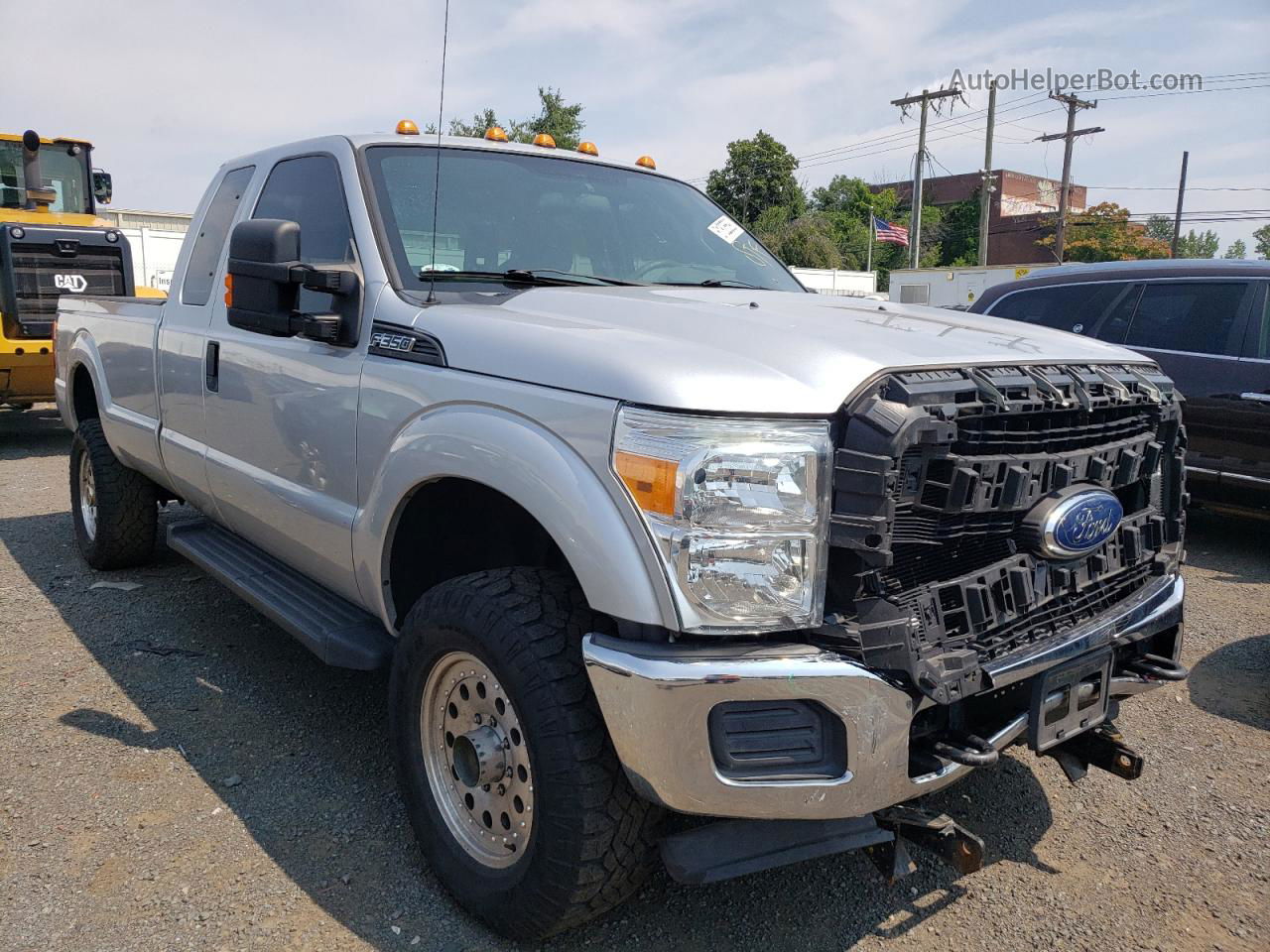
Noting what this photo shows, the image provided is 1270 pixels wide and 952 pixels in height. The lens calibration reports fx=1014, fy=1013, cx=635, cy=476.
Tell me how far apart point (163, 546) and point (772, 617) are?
16.7ft

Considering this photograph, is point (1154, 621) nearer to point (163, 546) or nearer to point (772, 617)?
point (772, 617)

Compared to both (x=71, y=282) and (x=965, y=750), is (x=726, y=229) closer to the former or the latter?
(x=965, y=750)

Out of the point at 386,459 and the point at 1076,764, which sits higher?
the point at 386,459

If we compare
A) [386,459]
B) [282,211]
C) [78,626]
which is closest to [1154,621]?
[386,459]

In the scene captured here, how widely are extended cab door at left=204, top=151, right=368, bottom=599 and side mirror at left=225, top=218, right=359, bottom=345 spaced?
102 millimetres

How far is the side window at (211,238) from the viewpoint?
4160 mm

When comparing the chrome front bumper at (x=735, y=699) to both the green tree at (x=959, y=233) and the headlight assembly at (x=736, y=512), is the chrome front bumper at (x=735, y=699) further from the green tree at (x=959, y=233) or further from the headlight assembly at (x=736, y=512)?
the green tree at (x=959, y=233)

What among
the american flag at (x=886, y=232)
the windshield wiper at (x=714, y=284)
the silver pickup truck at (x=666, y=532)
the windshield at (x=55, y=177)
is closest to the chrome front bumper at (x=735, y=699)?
the silver pickup truck at (x=666, y=532)

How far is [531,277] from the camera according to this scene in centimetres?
314

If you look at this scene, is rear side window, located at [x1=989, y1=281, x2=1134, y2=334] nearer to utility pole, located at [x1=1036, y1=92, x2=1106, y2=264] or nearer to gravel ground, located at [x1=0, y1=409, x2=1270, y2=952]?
gravel ground, located at [x1=0, y1=409, x2=1270, y2=952]

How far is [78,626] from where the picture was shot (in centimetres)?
468

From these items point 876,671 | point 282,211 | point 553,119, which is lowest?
point 876,671

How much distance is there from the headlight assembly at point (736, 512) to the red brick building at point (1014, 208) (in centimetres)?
5929

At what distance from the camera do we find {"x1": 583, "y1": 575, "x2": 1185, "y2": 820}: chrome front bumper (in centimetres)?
200
